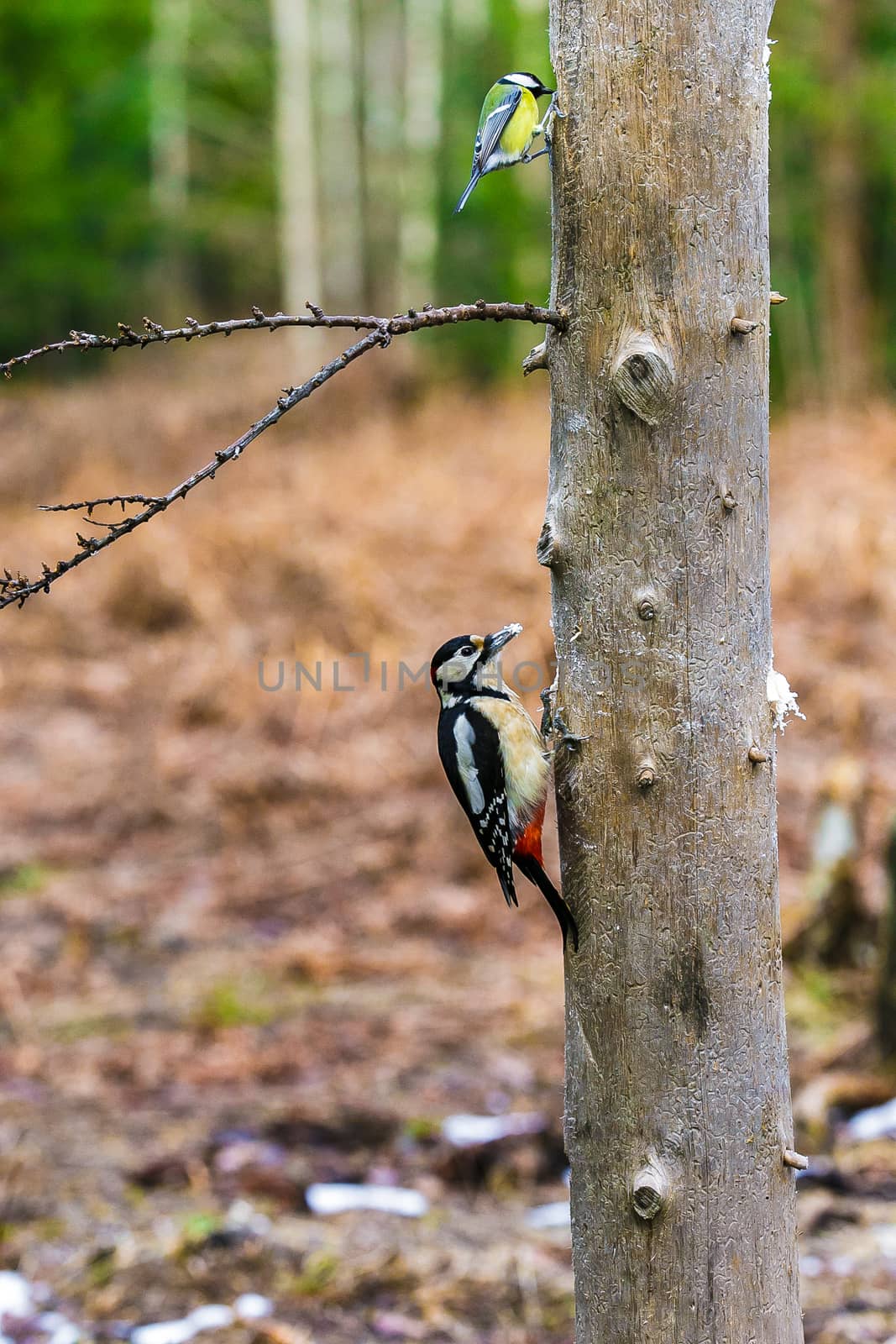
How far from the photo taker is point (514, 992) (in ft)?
19.7

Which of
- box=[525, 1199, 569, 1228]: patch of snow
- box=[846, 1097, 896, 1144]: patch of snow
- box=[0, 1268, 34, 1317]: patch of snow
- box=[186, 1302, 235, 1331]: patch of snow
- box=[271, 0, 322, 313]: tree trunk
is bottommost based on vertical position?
box=[186, 1302, 235, 1331]: patch of snow

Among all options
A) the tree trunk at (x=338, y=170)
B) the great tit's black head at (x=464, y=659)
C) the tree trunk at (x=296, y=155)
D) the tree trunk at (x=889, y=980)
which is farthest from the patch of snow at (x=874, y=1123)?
the tree trunk at (x=338, y=170)

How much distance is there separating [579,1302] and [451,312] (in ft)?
6.00

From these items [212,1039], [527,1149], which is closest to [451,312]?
[527,1149]

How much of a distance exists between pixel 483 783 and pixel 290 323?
1.06 m

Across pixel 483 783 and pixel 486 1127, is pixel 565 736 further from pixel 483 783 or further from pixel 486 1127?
pixel 486 1127

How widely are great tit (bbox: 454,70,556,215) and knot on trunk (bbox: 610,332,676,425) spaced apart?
0.49 metres

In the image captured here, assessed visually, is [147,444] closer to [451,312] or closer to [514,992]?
[514,992]

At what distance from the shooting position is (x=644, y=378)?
218 cm

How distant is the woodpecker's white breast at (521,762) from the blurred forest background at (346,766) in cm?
66

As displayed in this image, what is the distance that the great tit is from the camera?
2.47 m

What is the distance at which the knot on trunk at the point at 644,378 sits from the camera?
2170 millimetres

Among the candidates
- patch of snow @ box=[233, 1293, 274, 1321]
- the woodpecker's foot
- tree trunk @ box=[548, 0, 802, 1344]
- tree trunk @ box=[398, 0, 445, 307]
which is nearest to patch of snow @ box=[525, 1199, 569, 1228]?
patch of snow @ box=[233, 1293, 274, 1321]

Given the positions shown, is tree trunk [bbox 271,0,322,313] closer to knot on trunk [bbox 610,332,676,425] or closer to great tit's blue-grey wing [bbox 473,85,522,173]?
great tit's blue-grey wing [bbox 473,85,522,173]
